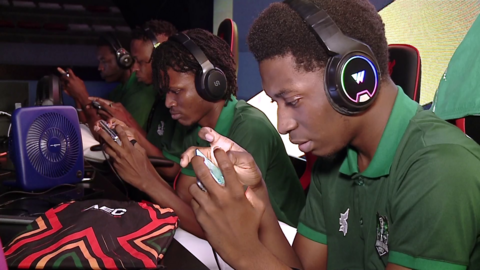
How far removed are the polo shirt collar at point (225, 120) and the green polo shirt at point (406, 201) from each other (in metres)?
0.51

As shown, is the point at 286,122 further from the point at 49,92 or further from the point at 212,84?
the point at 49,92

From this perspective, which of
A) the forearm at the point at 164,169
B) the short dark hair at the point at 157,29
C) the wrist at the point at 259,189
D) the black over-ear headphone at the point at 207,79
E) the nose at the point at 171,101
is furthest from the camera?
the short dark hair at the point at 157,29

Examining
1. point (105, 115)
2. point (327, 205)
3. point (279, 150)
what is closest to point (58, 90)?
point (105, 115)

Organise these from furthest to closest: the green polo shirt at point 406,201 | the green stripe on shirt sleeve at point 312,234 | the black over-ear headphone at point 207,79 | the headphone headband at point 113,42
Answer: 1. the headphone headband at point 113,42
2. the black over-ear headphone at point 207,79
3. the green stripe on shirt sleeve at point 312,234
4. the green polo shirt at point 406,201

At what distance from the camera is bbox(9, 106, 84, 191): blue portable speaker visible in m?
1.28

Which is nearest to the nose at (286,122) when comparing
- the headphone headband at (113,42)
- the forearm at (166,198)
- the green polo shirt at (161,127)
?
the forearm at (166,198)

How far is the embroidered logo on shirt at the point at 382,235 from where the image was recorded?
817 mm

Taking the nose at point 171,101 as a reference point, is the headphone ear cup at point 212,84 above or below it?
above

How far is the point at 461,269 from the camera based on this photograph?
0.67 meters

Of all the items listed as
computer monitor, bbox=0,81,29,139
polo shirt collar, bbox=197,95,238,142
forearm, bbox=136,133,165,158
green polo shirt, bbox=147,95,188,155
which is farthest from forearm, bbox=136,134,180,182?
computer monitor, bbox=0,81,29,139

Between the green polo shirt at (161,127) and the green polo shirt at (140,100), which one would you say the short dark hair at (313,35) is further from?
the green polo shirt at (140,100)

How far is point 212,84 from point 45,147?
0.55 meters

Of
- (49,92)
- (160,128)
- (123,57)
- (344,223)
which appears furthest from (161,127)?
(344,223)

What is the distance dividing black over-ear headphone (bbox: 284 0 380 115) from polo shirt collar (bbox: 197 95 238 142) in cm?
72
